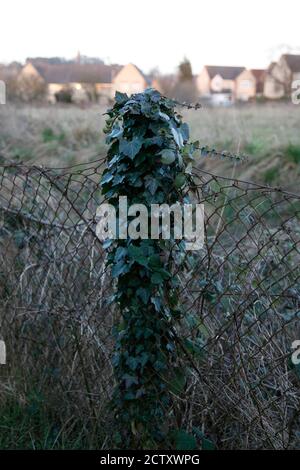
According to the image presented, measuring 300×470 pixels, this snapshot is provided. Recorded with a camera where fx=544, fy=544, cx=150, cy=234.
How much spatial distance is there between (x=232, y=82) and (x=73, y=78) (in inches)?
265

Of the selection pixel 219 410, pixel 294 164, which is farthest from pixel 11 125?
pixel 219 410

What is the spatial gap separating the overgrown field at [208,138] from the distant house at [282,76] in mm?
3950

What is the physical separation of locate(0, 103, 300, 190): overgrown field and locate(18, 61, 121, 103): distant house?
361 centimetres

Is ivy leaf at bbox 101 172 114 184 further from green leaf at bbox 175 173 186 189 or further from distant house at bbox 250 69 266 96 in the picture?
distant house at bbox 250 69 266 96

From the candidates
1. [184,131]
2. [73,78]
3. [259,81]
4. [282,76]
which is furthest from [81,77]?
[184,131]

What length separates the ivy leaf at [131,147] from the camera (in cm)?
204

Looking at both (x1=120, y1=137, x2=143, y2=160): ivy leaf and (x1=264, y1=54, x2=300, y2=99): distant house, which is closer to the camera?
(x1=120, y1=137, x2=143, y2=160): ivy leaf

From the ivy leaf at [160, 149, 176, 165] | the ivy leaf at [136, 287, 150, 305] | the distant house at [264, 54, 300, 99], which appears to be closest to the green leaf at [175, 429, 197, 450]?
the ivy leaf at [136, 287, 150, 305]

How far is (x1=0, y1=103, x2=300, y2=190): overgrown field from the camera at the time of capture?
8.70 metres

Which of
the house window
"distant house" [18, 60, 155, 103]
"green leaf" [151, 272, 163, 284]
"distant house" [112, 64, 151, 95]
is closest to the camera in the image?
"green leaf" [151, 272, 163, 284]

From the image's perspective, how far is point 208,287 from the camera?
233 centimetres

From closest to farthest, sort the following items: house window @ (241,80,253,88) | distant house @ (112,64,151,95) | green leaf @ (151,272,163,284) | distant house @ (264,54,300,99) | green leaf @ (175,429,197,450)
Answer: green leaf @ (151,272,163,284) → green leaf @ (175,429,197,450) → distant house @ (112,64,151,95) → distant house @ (264,54,300,99) → house window @ (241,80,253,88)

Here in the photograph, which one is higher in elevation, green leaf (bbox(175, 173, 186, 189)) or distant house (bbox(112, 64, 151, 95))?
distant house (bbox(112, 64, 151, 95))

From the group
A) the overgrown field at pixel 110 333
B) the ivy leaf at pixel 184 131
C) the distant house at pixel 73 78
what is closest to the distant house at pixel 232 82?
the distant house at pixel 73 78
